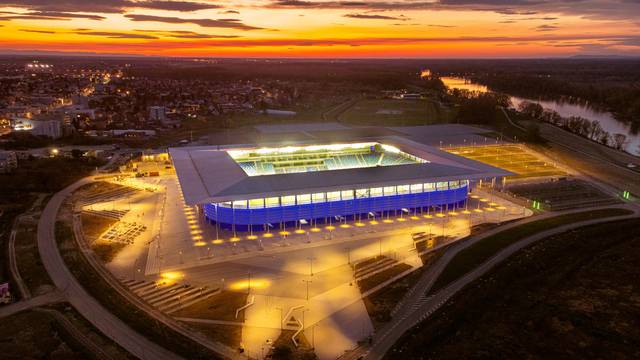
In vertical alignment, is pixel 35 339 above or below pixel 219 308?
below

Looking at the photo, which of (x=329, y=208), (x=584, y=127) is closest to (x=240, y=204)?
(x=329, y=208)

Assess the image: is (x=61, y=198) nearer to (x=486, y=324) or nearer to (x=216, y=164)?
(x=216, y=164)

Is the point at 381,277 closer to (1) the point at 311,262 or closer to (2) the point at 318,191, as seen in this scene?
(1) the point at 311,262

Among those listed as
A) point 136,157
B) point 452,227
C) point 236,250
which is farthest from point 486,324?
point 136,157

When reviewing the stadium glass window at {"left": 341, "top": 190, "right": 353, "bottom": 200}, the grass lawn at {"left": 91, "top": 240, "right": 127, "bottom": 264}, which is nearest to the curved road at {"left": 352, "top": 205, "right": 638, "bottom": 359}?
the stadium glass window at {"left": 341, "top": 190, "right": 353, "bottom": 200}

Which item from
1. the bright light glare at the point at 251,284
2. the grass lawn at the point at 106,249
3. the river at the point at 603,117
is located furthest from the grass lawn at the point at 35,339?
the river at the point at 603,117

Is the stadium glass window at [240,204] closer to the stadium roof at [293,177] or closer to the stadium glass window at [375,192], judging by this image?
the stadium roof at [293,177]
